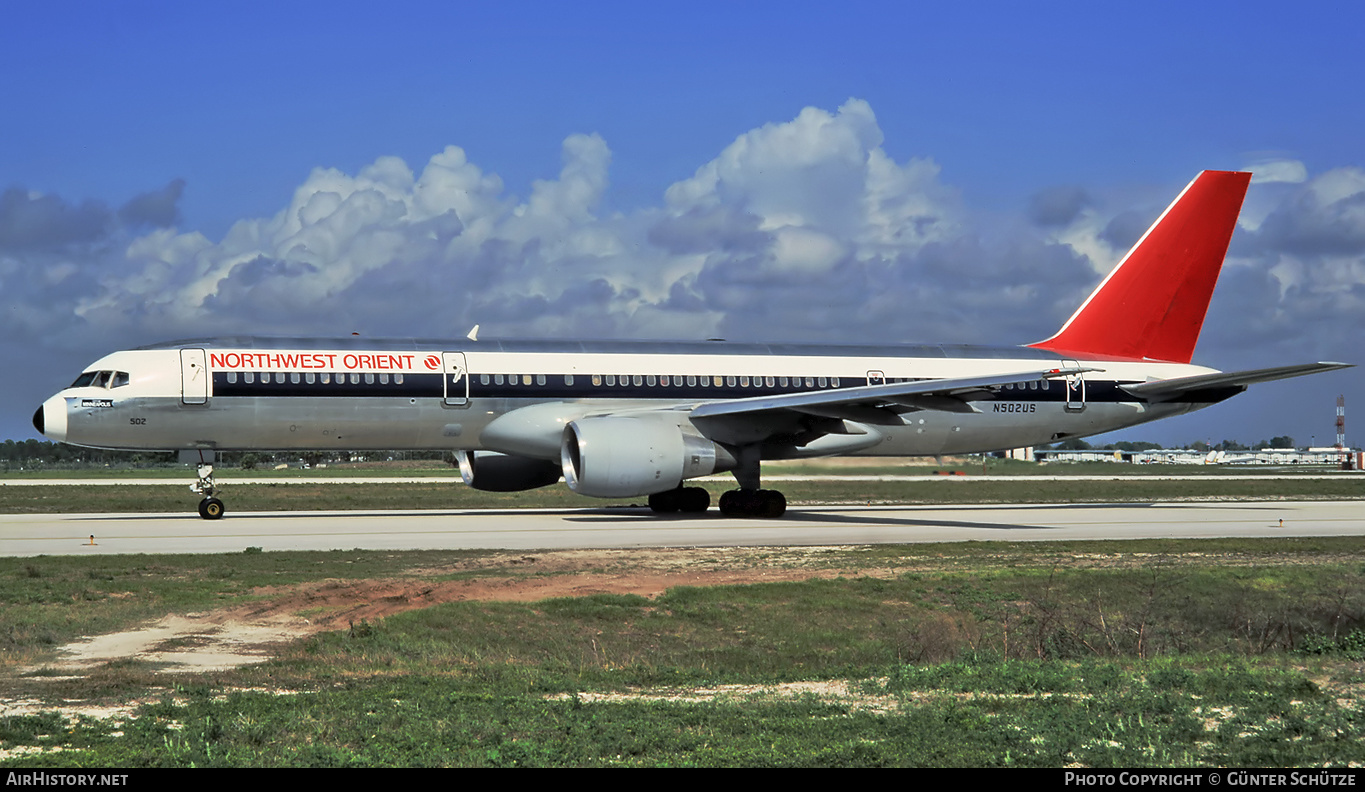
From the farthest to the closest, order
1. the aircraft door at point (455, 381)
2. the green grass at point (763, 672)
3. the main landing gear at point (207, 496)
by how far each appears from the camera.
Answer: the aircraft door at point (455, 381), the main landing gear at point (207, 496), the green grass at point (763, 672)

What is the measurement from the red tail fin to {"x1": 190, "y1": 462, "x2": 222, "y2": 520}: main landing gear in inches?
918

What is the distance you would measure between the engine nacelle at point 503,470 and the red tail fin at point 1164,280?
51.7ft

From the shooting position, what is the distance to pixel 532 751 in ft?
22.8

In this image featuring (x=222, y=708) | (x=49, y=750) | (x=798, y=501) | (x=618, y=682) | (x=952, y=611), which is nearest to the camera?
(x=49, y=750)

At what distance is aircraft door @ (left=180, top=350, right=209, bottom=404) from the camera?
2623 centimetres

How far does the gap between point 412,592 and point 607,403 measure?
45.3 ft

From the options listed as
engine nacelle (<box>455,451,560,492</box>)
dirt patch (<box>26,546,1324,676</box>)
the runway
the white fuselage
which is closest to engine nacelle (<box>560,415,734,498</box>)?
the runway

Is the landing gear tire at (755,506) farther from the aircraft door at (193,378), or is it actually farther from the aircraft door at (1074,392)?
the aircraft door at (193,378)

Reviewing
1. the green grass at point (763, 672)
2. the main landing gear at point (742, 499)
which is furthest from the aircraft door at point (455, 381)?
the green grass at point (763, 672)

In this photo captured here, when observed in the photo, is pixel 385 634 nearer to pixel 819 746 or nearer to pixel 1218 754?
pixel 819 746

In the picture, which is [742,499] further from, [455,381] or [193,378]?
[193,378]

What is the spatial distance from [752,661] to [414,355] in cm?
1713

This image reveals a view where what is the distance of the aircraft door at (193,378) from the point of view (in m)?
26.2
